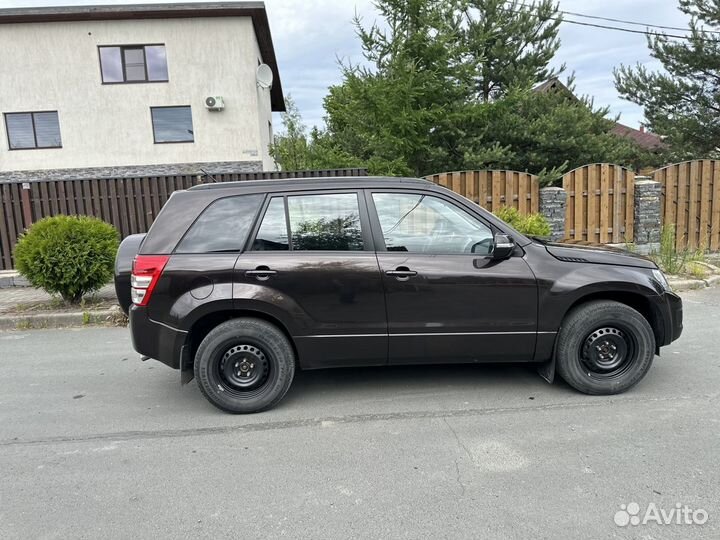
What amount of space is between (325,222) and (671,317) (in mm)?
2878

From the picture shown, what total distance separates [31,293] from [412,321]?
298 inches

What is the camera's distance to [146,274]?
3.68 metres

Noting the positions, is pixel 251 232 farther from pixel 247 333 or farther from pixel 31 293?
pixel 31 293

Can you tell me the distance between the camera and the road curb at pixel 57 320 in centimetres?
670

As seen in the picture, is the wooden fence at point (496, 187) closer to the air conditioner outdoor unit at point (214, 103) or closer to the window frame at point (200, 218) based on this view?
the window frame at point (200, 218)

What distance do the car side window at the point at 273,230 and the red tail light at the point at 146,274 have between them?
2.34 ft

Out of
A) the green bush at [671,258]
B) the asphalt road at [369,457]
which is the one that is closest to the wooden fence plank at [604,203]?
the green bush at [671,258]

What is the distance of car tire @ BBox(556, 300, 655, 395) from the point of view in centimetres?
381

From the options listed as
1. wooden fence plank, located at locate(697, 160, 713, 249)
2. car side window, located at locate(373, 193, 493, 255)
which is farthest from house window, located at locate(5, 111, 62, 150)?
wooden fence plank, located at locate(697, 160, 713, 249)

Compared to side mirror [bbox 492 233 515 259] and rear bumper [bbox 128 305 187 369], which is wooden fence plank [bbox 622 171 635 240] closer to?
side mirror [bbox 492 233 515 259]

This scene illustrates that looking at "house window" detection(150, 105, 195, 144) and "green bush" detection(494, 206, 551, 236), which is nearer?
"green bush" detection(494, 206, 551, 236)

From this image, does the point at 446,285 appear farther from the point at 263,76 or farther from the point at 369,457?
the point at 263,76

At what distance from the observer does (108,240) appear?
7066 mm

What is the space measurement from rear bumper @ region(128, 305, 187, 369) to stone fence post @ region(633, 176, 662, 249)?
31.8ft
